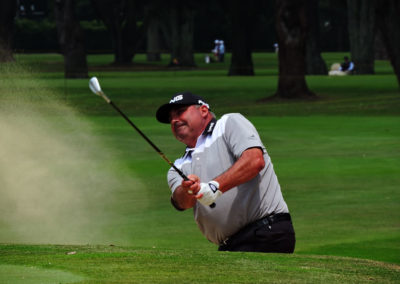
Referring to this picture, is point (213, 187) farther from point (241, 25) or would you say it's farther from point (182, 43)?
point (182, 43)

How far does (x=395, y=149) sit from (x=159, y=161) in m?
4.90

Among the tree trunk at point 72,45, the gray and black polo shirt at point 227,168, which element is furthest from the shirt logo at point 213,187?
the tree trunk at point 72,45

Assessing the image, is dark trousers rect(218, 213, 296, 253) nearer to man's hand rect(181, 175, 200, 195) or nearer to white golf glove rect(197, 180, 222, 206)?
white golf glove rect(197, 180, 222, 206)

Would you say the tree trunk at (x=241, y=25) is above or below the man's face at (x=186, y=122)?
below

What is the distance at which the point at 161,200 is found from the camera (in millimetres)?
15938

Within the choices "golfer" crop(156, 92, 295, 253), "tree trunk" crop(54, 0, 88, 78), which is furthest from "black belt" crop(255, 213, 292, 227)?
"tree trunk" crop(54, 0, 88, 78)

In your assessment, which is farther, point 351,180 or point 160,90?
point 160,90

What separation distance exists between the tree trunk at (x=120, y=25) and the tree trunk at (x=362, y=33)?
16.6 m

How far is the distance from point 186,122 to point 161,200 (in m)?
8.52

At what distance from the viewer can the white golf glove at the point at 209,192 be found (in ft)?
23.1

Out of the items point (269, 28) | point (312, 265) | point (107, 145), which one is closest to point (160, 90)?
point (107, 145)

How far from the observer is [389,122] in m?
30.3

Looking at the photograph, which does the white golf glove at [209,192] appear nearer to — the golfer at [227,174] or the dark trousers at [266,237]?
the golfer at [227,174]

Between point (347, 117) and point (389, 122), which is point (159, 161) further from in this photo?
point (347, 117)
